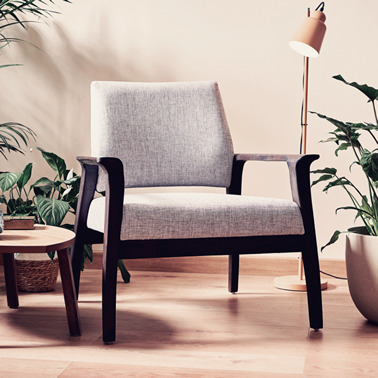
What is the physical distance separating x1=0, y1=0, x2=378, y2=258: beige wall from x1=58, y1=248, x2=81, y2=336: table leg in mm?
1303

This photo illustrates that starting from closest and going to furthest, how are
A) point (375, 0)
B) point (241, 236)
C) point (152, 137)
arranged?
1. point (241, 236)
2. point (152, 137)
3. point (375, 0)

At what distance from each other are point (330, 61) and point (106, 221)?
166 centimetres

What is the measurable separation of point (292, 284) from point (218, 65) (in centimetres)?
118

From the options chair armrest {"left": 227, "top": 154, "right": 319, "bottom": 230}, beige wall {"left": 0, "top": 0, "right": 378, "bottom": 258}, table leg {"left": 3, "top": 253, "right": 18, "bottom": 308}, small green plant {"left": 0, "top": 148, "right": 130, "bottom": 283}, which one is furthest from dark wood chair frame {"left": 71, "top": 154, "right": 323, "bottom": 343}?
beige wall {"left": 0, "top": 0, "right": 378, "bottom": 258}

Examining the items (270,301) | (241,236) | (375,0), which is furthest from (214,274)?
(375,0)

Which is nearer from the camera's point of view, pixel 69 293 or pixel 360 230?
pixel 69 293

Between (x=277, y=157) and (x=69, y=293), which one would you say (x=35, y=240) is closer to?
(x=69, y=293)

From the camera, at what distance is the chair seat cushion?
6.41 feet

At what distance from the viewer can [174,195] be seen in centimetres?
225

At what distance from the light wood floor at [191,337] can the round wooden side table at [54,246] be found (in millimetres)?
91

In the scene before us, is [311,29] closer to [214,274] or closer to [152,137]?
[152,137]

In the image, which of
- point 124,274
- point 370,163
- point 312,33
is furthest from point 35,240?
point 312,33

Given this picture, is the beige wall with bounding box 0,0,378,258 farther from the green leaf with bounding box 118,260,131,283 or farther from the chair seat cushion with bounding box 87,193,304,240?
the chair seat cushion with bounding box 87,193,304,240

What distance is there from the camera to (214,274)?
3.12 m
